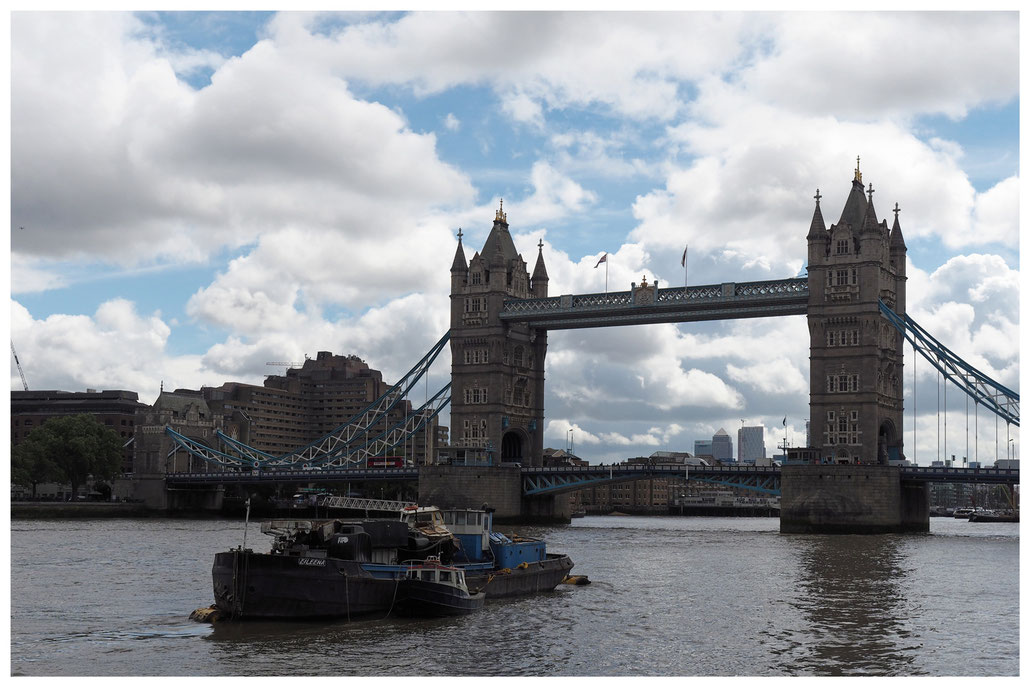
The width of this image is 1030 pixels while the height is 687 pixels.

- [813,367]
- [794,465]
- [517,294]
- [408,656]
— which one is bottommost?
[408,656]

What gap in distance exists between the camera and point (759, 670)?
32500 millimetres

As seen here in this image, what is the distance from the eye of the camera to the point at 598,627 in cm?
4081

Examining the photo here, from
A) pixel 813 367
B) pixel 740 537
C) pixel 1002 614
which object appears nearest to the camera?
pixel 1002 614

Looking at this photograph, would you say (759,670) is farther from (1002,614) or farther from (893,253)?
(893,253)

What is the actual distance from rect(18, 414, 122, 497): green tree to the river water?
75.2 meters

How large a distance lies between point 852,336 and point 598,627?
69.6 meters

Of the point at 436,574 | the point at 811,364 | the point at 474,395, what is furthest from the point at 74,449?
the point at 436,574

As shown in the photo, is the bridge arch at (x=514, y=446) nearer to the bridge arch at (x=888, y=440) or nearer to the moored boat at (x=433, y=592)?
the bridge arch at (x=888, y=440)

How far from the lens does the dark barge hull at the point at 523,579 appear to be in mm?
46906

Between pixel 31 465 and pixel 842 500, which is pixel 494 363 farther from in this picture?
pixel 31 465

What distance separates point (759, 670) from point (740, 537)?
68.5 m

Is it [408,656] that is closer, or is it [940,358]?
[408,656]

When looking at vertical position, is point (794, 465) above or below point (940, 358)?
below
